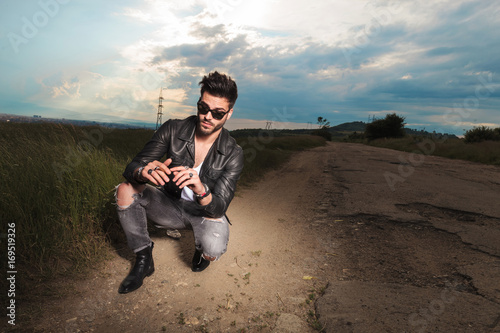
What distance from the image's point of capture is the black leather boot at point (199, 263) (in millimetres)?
2586

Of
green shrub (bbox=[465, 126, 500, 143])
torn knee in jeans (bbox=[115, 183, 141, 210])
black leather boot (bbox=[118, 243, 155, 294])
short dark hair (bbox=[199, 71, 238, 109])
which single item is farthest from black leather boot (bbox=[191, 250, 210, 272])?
green shrub (bbox=[465, 126, 500, 143])

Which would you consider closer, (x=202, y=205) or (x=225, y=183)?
(x=202, y=205)

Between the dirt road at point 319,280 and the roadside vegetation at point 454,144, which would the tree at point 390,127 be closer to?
the roadside vegetation at point 454,144

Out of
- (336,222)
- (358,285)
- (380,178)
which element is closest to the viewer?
(358,285)

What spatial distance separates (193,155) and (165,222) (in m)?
0.68

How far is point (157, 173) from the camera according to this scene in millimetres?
2057

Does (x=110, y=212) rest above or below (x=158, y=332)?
above

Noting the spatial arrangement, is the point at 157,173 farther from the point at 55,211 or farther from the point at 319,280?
the point at 319,280

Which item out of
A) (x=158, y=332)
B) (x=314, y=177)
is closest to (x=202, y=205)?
(x=158, y=332)

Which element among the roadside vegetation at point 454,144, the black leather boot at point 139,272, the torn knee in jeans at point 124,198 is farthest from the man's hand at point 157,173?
the roadside vegetation at point 454,144

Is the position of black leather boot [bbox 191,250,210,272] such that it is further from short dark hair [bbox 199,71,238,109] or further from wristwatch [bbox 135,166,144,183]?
short dark hair [bbox 199,71,238,109]

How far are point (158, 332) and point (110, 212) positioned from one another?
5.19 ft

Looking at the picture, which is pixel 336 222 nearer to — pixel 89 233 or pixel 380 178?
pixel 89 233

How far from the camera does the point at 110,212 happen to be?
3.01m
